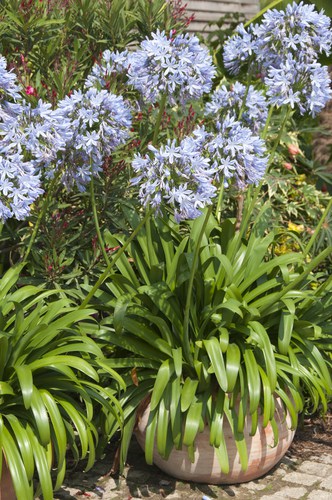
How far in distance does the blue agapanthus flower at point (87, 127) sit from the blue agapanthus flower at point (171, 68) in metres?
0.16

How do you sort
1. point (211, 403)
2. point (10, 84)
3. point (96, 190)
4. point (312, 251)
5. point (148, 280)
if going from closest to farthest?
point (10, 84) < point (211, 403) < point (148, 280) < point (96, 190) < point (312, 251)

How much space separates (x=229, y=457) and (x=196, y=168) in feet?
5.24

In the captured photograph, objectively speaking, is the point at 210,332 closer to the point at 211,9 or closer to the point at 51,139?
the point at 51,139

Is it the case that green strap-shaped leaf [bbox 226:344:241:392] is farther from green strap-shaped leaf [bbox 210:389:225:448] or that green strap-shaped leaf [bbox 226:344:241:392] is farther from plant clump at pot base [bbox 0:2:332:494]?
green strap-shaped leaf [bbox 210:389:225:448]

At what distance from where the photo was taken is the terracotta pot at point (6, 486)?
3840 mm

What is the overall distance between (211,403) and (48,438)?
0.96 m

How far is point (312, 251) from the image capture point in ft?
20.6

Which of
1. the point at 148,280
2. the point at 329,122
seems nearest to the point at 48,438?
the point at 148,280

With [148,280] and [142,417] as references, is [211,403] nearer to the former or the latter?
[142,417]

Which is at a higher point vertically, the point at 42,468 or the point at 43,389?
the point at 43,389

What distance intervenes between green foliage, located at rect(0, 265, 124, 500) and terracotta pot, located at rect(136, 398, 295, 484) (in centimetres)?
35

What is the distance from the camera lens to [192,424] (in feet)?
13.8

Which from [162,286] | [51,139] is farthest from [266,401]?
[51,139]

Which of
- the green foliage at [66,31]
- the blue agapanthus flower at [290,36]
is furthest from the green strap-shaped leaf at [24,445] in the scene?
the blue agapanthus flower at [290,36]
